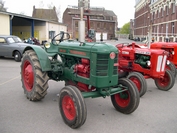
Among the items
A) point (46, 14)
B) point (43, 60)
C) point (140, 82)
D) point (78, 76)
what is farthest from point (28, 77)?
point (46, 14)

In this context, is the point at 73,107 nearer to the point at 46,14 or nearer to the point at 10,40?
the point at 10,40

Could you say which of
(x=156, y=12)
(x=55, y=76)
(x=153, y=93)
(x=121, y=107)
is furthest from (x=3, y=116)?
(x=156, y=12)

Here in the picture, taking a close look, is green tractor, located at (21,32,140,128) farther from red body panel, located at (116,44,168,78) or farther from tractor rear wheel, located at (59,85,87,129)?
red body panel, located at (116,44,168,78)

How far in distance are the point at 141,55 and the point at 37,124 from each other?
4.07 meters

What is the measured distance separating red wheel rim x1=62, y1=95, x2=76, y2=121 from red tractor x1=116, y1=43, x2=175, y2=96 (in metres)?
2.46

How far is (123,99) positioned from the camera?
452 cm

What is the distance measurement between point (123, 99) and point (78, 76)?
110 cm

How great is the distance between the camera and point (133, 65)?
684 centimetres

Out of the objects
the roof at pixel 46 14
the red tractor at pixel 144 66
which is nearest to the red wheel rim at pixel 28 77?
the red tractor at pixel 144 66

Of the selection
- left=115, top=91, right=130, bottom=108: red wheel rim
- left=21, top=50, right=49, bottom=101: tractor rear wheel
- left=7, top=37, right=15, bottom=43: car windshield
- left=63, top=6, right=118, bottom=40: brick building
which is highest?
left=63, top=6, right=118, bottom=40: brick building

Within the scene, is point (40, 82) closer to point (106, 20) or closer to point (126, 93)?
point (126, 93)

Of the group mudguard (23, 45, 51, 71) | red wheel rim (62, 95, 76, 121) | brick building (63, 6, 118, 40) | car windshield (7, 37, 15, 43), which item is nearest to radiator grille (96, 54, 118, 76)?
red wheel rim (62, 95, 76, 121)

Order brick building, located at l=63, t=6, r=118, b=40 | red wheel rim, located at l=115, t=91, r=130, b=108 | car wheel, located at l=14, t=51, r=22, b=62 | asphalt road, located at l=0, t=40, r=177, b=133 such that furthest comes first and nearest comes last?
brick building, located at l=63, t=6, r=118, b=40, car wheel, located at l=14, t=51, r=22, b=62, red wheel rim, located at l=115, t=91, r=130, b=108, asphalt road, located at l=0, t=40, r=177, b=133

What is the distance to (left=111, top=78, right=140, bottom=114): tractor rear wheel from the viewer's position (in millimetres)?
4199
